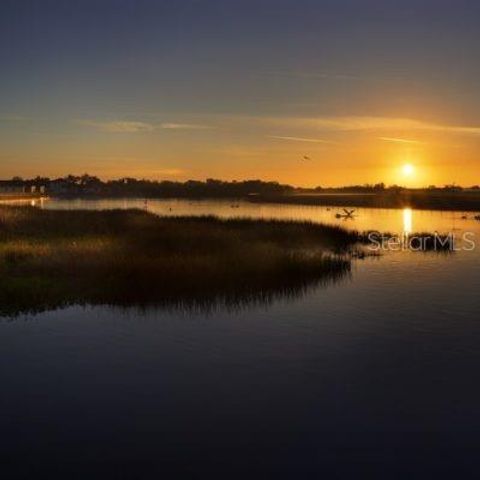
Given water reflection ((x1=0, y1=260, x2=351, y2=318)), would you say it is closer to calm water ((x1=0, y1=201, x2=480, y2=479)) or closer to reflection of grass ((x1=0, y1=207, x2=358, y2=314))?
reflection of grass ((x1=0, y1=207, x2=358, y2=314))

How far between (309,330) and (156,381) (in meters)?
7.70

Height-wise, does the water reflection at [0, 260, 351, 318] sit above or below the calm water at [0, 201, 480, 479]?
above

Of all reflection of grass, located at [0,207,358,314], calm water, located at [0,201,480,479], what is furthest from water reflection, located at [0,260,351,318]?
calm water, located at [0,201,480,479]

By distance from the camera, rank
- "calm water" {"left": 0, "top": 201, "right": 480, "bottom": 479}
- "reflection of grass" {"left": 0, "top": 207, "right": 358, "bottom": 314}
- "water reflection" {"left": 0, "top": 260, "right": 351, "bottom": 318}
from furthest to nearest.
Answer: "reflection of grass" {"left": 0, "top": 207, "right": 358, "bottom": 314}
"water reflection" {"left": 0, "top": 260, "right": 351, "bottom": 318}
"calm water" {"left": 0, "top": 201, "right": 480, "bottom": 479}

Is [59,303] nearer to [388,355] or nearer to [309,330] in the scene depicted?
[309,330]

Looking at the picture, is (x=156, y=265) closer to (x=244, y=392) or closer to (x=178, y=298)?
(x=178, y=298)

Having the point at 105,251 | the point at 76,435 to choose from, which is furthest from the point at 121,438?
the point at 105,251

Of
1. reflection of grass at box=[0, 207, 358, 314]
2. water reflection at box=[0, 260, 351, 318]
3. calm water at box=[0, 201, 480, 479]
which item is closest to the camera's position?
calm water at box=[0, 201, 480, 479]

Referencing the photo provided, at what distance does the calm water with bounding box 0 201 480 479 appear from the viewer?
12656mm


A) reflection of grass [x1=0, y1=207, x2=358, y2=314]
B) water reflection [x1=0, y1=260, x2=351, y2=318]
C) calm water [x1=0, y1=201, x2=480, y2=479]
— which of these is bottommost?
calm water [x1=0, y1=201, x2=480, y2=479]

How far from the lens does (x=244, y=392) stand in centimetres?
1638

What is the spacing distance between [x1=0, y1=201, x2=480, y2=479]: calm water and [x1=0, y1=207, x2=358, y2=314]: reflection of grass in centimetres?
239

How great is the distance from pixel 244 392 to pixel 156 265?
17.3 meters

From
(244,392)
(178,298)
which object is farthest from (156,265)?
(244,392)
